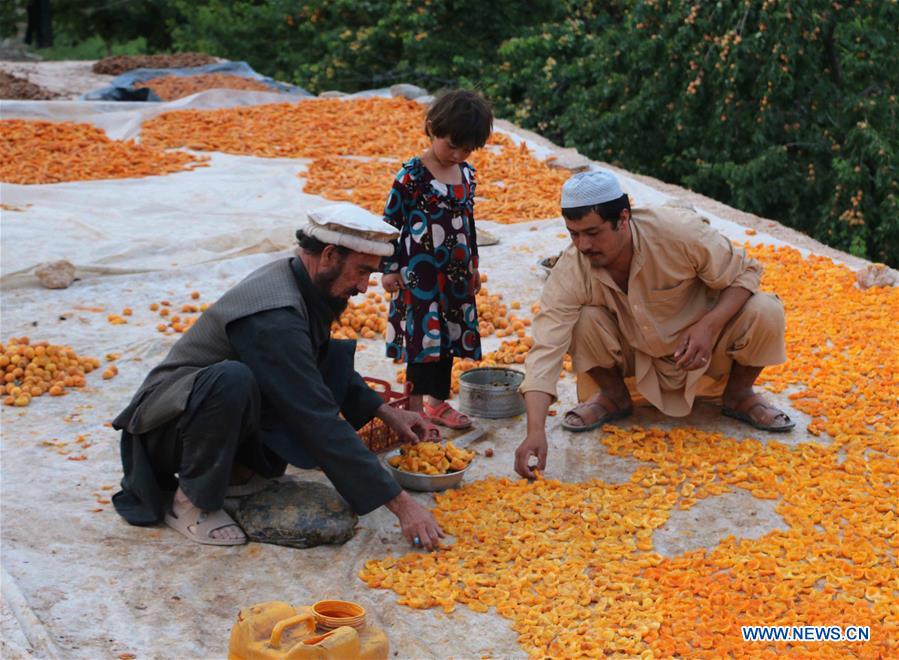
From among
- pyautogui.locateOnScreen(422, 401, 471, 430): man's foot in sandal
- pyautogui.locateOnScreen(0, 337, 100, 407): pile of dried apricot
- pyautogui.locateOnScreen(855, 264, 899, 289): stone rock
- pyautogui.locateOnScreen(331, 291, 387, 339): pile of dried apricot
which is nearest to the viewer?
pyautogui.locateOnScreen(422, 401, 471, 430): man's foot in sandal

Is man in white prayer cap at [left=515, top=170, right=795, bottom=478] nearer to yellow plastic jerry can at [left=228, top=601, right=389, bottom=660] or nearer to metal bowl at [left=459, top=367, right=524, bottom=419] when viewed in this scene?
metal bowl at [left=459, top=367, right=524, bottom=419]

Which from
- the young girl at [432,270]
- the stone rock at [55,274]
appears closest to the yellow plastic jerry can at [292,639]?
the young girl at [432,270]

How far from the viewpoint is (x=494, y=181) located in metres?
8.66

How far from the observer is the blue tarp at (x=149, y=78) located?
38.2ft

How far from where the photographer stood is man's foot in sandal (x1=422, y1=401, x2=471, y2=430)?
4324 mm

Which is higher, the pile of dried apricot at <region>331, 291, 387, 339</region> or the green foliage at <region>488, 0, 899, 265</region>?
the green foliage at <region>488, 0, 899, 265</region>

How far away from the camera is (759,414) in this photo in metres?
4.14

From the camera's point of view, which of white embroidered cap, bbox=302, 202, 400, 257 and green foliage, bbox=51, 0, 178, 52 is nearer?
white embroidered cap, bbox=302, 202, 400, 257

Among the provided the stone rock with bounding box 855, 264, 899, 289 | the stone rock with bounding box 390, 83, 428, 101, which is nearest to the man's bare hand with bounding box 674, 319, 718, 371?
the stone rock with bounding box 855, 264, 899, 289

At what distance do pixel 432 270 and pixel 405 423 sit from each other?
84 centimetres

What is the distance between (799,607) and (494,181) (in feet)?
20.1

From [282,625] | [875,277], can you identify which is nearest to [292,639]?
[282,625]

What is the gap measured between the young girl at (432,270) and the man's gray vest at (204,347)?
3.36 feet

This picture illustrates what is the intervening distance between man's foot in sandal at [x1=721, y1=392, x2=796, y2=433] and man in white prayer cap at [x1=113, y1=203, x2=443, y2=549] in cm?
154
